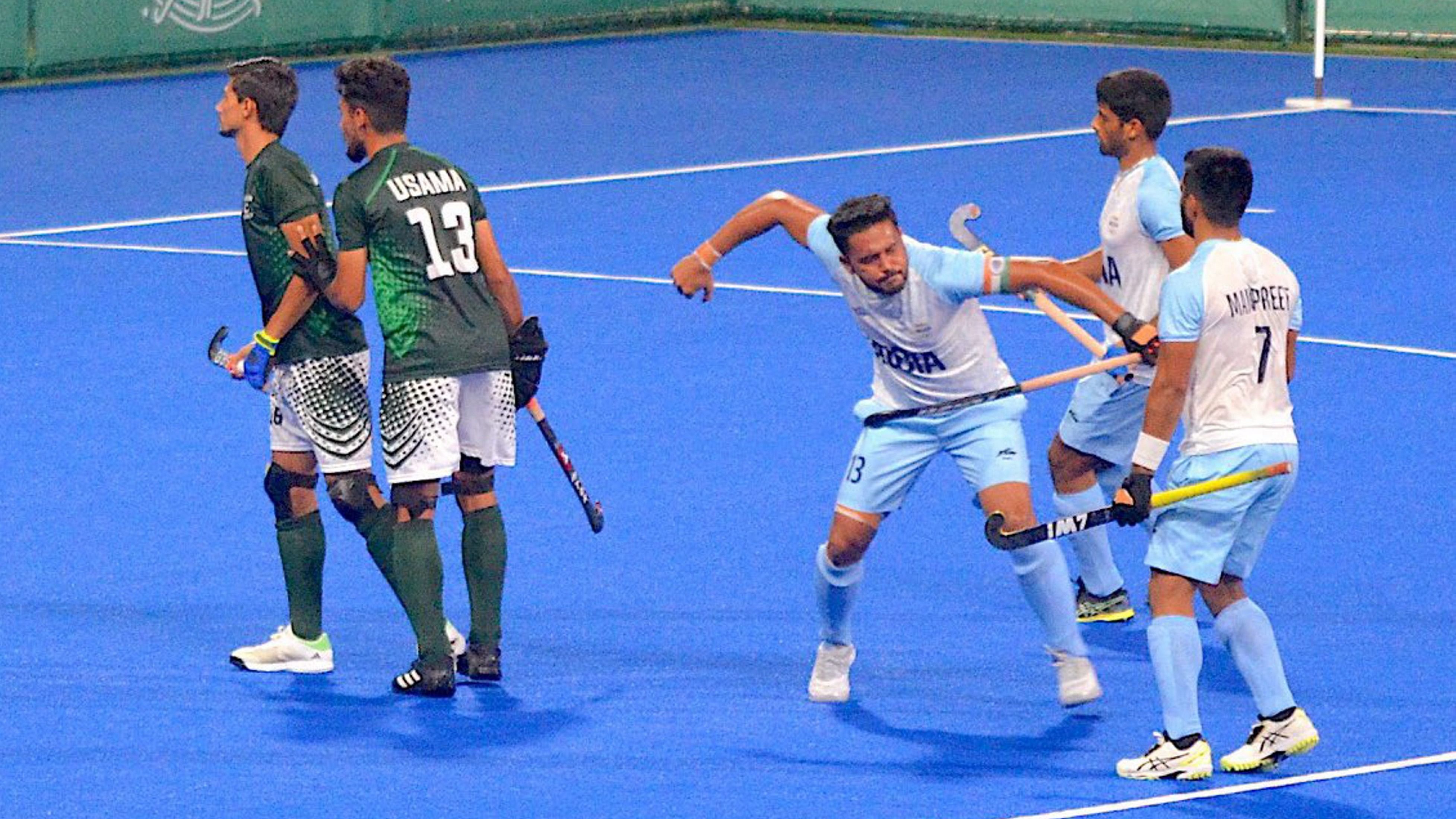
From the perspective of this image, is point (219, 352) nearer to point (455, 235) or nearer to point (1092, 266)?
point (455, 235)

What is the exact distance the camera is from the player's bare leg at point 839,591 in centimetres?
862

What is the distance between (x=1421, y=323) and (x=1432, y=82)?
966 cm

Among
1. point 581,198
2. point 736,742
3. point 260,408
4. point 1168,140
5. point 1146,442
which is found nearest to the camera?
point 1146,442

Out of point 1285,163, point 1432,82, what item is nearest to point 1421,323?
point 1285,163

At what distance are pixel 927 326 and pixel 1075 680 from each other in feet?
4.06

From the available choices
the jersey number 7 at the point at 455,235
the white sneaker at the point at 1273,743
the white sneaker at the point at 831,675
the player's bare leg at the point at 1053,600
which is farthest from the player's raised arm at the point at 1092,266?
the jersey number 7 at the point at 455,235

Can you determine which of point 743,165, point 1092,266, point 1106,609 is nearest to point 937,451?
point 1092,266

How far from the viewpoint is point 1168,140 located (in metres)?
20.1

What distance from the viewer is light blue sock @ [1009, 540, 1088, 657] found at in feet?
27.9

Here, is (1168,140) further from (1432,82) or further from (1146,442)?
(1146,442)

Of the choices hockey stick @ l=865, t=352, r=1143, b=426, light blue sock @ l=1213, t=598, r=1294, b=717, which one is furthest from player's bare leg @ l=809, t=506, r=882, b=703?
light blue sock @ l=1213, t=598, r=1294, b=717

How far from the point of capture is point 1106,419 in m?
9.45

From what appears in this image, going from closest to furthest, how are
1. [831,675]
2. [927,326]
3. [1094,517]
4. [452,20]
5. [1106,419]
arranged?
[1094,517]
[927,326]
[831,675]
[1106,419]
[452,20]

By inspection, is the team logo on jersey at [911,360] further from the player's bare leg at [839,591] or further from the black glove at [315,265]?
the black glove at [315,265]
